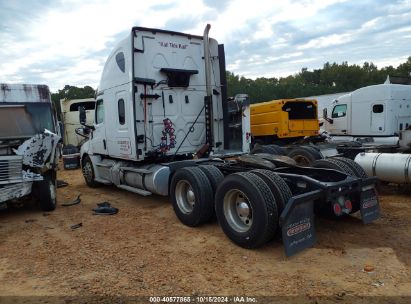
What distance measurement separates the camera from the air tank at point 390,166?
7.30 meters

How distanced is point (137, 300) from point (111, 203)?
15.7ft

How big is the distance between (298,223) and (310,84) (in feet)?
229

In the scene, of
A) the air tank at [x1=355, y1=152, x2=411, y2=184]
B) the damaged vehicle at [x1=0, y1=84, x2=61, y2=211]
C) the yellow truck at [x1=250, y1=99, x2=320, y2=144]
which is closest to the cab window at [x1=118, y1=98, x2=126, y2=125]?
the damaged vehicle at [x1=0, y1=84, x2=61, y2=211]

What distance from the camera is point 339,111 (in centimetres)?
1406

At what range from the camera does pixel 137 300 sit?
11.9ft

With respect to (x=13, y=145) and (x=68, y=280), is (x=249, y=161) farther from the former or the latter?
(x=13, y=145)

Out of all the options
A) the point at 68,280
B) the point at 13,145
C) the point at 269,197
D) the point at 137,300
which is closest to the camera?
the point at 137,300

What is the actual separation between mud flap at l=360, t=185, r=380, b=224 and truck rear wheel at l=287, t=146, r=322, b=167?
3.21 metres

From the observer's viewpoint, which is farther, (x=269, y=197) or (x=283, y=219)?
(x=269, y=197)

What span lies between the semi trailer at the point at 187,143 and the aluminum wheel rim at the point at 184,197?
0.05 feet

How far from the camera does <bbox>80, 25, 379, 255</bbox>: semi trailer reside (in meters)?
5.12

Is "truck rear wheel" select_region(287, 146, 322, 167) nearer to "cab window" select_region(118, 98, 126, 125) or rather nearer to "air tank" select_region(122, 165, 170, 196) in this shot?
"air tank" select_region(122, 165, 170, 196)

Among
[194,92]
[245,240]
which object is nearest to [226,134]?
[194,92]

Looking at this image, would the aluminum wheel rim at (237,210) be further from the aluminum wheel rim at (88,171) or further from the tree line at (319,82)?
the tree line at (319,82)
